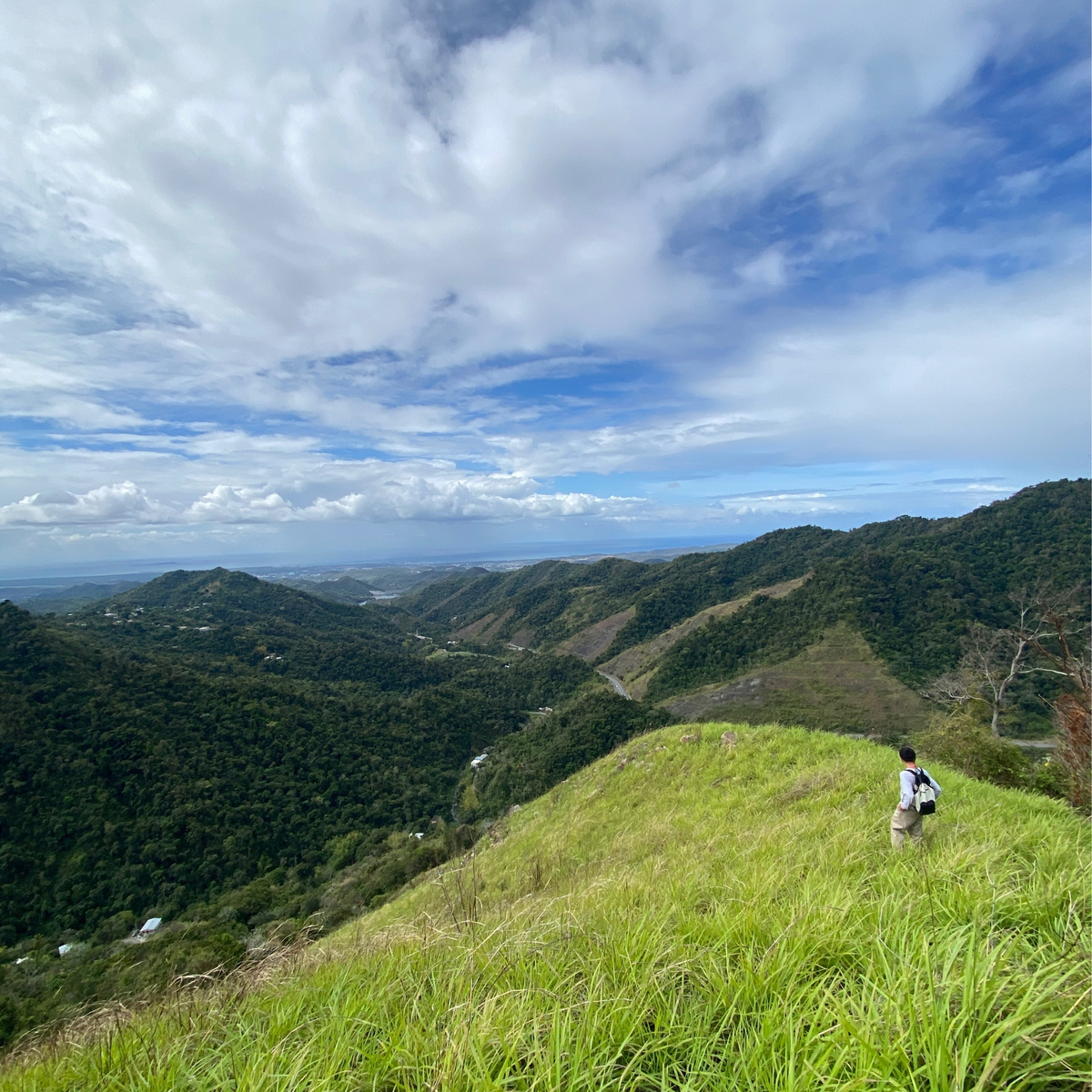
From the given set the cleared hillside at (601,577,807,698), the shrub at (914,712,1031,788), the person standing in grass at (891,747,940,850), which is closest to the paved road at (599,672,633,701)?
the cleared hillside at (601,577,807,698)

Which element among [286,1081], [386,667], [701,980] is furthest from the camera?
[386,667]

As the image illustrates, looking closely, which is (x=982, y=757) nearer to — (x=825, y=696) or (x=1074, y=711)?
(x=1074, y=711)

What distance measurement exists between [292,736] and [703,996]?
200ft

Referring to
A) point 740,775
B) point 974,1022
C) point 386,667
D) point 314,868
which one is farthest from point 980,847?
point 386,667

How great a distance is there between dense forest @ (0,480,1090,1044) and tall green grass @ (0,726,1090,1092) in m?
2.18

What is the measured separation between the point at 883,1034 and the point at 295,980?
3445 millimetres

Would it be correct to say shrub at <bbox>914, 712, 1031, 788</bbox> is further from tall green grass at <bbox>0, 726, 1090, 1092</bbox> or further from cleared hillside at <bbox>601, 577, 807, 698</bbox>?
cleared hillside at <bbox>601, 577, 807, 698</bbox>

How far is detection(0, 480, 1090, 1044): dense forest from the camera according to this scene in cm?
2936

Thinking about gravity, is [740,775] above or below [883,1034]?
below

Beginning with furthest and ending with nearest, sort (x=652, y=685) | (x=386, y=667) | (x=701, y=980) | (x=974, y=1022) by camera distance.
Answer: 1. (x=386, y=667)
2. (x=652, y=685)
3. (x=701, y=980)
4. (x=974, y=1022)

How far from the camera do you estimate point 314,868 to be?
3912 centimetres

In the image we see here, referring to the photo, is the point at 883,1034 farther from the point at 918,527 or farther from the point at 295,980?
the point at 918,527

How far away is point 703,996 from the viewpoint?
8.36 ft

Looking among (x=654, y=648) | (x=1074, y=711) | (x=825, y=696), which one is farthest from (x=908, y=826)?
(x=654, y=648)
